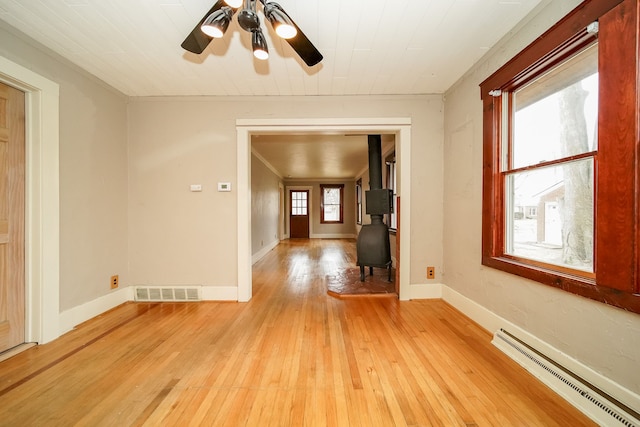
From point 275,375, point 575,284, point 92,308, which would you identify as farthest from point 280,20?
point 92,308

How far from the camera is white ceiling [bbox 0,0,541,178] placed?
1.54 m

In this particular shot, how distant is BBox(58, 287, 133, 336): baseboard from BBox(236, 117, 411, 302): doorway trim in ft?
4.03

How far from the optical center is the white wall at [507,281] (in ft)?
3.84

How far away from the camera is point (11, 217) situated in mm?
1754

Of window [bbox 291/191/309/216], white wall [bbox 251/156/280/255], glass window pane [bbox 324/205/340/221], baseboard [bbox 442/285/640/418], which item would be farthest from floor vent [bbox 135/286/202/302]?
glass window pane [bbox 324/205/340/221]

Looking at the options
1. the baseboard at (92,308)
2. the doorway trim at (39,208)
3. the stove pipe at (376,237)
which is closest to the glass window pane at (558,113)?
the stove pipe at (376,237)

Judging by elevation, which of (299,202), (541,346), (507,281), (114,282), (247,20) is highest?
(247,20)

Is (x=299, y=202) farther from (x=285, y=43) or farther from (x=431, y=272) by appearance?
(x=285, y=43)

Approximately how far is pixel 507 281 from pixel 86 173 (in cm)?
366

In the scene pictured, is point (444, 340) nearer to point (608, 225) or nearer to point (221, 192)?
point (608, 225)

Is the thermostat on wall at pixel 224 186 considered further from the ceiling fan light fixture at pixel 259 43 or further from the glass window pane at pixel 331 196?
the glass window pane at pixel 331 196

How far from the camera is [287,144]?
5082 mm

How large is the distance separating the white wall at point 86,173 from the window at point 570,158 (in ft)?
11.5

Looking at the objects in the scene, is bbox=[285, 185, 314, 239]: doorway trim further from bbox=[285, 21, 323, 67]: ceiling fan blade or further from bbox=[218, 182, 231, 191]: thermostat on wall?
bbox=[285, 21, 323, 67]: ceiling fan blade
